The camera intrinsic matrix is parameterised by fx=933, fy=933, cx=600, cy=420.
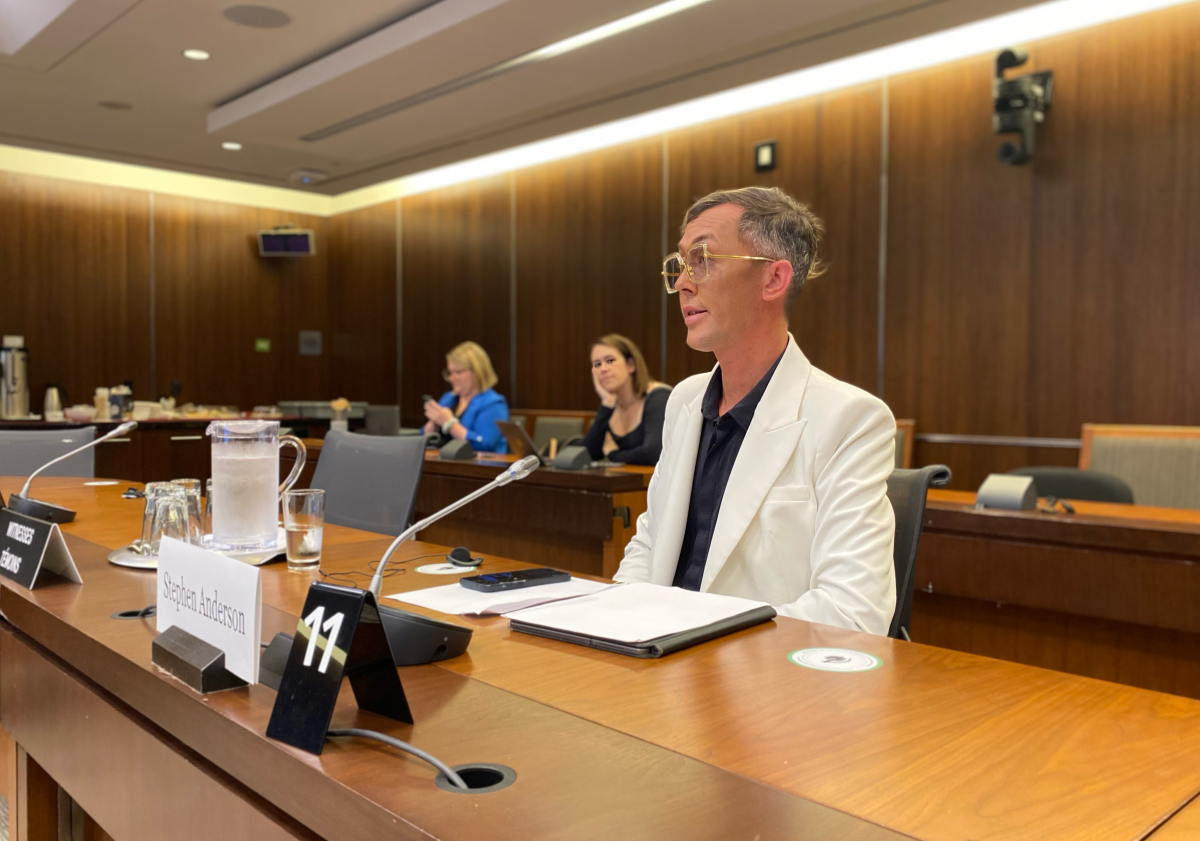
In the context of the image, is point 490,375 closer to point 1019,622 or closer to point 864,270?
point 864,270

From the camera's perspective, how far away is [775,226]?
67.9 inches

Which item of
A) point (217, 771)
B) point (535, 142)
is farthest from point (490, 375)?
point (217, 771)

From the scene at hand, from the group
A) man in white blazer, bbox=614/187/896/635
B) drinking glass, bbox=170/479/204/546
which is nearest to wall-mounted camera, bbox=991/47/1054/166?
man in white blazer, bbox=614/187/896/635

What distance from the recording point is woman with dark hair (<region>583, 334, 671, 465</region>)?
409cm

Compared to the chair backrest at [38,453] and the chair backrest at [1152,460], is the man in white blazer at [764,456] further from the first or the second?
the chair backrest at [1152,460]

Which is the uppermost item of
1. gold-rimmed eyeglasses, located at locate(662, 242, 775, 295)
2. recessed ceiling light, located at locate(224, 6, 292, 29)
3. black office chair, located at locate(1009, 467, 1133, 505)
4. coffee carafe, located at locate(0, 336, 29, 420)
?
recessed ceiling light, located at locate(224, 6, 292, 29)

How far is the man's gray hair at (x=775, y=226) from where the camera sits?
172 cm

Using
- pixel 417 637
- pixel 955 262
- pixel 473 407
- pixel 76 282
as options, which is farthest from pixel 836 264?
pixel 76 282

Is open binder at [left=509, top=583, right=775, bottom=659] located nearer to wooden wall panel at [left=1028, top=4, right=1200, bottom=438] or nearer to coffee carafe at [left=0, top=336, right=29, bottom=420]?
wooden wall panel at [left=1028, top=4, right=1200, bottom=438]

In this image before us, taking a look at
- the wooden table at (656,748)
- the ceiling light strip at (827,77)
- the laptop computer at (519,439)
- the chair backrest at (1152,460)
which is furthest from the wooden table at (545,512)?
the ceiling light strip at (827,77)

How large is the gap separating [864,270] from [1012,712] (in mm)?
4555

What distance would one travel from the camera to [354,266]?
8734mm

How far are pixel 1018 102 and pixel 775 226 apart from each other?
3.24 m

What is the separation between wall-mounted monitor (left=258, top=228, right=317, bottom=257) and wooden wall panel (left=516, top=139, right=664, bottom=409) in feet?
8.21
